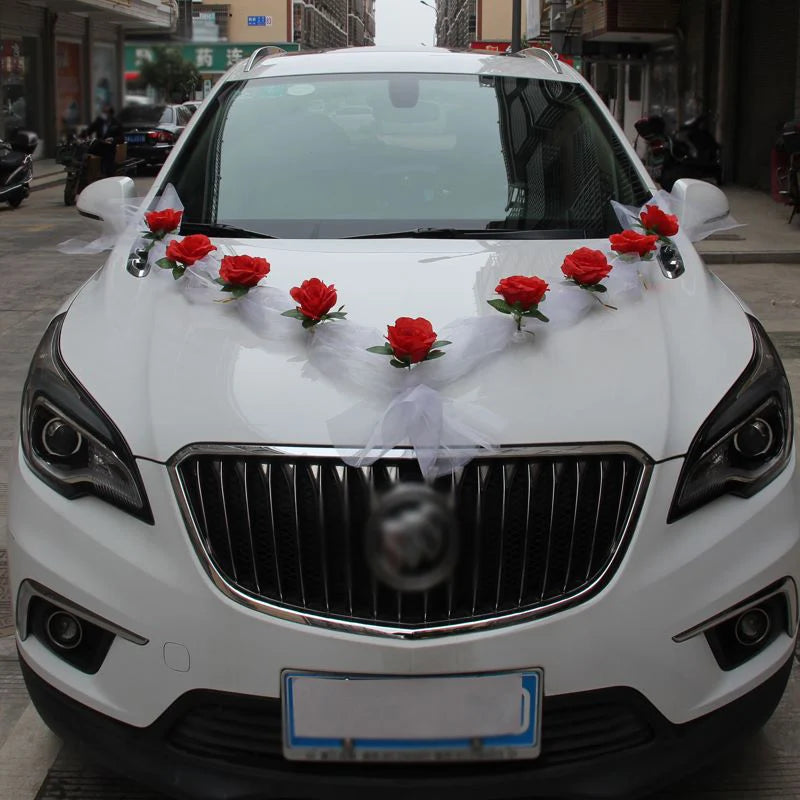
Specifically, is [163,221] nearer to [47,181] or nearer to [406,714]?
[406,714]

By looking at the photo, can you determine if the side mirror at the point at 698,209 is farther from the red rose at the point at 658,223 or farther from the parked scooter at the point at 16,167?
the parked scooter at the point at 16,167

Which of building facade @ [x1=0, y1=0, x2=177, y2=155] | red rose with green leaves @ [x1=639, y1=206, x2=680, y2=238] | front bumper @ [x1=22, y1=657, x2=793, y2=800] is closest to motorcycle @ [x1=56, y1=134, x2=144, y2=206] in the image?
building facade @ [x1=0, y1=0, x2=177, y2=155]

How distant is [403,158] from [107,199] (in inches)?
35.4

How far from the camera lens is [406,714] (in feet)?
6.73

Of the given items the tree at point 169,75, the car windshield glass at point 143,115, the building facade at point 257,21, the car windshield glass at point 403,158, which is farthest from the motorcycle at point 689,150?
the building facade at point 257,21

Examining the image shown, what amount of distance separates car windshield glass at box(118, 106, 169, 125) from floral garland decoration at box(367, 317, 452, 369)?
25804 mm

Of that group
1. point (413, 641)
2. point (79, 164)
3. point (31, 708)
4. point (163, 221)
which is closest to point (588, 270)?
point (413, 641)

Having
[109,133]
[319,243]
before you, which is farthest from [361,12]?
[319,243]

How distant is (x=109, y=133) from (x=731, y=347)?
678 inches

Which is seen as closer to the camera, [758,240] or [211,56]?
[758,240]

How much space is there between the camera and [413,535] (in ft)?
6.47

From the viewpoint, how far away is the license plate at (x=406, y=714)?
6.71 feet

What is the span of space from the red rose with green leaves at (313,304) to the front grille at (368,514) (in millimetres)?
458

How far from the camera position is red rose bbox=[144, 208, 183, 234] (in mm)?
3061
